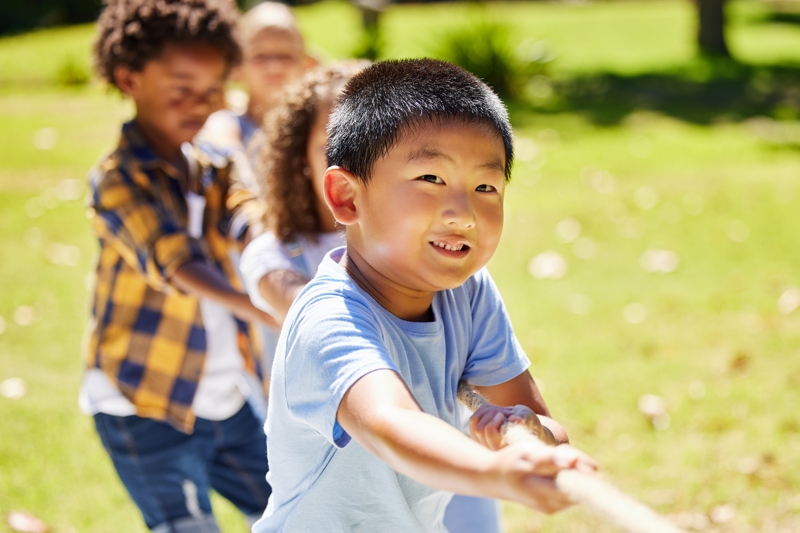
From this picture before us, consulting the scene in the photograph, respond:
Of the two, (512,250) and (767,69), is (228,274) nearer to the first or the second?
(512,250)

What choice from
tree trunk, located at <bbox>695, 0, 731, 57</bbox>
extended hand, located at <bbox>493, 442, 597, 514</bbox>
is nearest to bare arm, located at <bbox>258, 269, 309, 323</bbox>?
extended hand, located at <bbox>493, 442, 597, 514</bbox>

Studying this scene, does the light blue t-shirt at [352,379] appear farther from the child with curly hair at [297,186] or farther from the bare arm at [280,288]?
the child with curly hair at [297,186]

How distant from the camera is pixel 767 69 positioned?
13133 millimetres

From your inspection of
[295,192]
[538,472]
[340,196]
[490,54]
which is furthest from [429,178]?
[490,54]

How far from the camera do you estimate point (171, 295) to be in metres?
2.65

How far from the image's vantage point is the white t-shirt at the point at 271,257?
2.32 metres

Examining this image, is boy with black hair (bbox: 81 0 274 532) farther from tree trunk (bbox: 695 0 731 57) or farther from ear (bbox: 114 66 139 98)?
tree trunk (bbox: 695 0 731 57)

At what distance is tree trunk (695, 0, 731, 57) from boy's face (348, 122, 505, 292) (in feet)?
45.1

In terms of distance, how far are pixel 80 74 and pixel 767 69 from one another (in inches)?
375

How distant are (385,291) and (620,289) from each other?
14.6 ft

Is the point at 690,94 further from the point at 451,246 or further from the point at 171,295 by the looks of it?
the point at 451,246

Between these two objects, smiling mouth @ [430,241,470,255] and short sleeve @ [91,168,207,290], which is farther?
short sleeve @ [91,168,207,290]

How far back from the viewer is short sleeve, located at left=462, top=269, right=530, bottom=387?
5.58 ft

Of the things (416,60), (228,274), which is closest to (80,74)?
(228,274)
